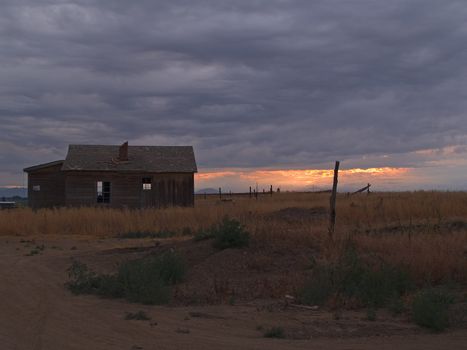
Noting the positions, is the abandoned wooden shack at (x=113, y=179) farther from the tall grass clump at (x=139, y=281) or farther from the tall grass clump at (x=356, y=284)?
the tall grass clump at (x=356, y=284)

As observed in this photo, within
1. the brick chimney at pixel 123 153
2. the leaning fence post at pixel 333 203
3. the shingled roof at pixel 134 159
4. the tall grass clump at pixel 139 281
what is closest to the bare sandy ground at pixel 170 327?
the tall grass clump at pixel 139 281

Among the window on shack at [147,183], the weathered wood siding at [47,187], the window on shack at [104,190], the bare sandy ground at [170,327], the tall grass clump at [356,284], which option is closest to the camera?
the bare sandy ground at [170,327]

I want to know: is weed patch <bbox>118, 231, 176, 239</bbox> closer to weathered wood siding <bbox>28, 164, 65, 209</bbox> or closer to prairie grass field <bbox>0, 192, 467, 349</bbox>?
prairie grass field <bbox>0, 192, 467, 349</bbox>

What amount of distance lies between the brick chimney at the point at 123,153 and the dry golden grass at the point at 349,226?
8803mm

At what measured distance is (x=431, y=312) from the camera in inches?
381

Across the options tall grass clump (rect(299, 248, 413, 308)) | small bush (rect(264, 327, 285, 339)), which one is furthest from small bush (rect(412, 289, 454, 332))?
small bush (rect(264, 327, 285, 339))

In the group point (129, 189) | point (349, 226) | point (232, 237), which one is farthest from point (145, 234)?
point (129, 189)

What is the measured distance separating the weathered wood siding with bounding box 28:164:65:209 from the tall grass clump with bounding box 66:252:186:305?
93.2ft

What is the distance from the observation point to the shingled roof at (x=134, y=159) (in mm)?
40400

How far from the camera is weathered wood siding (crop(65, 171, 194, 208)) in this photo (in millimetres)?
40188

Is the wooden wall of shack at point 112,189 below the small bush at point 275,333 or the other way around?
the other way around

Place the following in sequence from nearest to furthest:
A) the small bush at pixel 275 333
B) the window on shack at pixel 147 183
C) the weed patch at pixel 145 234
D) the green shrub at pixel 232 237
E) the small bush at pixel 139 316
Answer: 1. the small bush at pixel 275 333
2. the small bush at pixel 139 316
3. the green shrub at pixel 232 237
4. the weed patch at pixel 145 234
5. the window on shack at pixel 147 183

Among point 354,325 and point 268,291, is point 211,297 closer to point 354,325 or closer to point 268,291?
point 268,291

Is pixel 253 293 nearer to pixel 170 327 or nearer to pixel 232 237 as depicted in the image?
pixel 170 327
